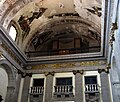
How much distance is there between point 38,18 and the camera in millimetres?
13711

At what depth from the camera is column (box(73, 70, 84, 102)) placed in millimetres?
11867

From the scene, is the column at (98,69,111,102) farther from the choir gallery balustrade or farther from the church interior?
the choir gallery balustrade

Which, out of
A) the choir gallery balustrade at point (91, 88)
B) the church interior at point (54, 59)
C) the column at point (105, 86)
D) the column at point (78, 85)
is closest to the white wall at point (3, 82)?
the church interior at point (54, 59)

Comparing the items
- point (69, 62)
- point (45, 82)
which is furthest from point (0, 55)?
point (69, 62)

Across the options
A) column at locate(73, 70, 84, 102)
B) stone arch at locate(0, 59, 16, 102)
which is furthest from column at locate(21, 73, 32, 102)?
column at locate(73, 70, 84, 102)

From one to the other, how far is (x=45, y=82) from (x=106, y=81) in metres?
4.07

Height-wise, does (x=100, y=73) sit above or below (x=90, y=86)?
above

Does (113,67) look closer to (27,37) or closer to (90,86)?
(90,86)

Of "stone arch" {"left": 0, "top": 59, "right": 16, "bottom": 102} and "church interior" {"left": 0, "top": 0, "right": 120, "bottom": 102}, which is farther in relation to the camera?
"stone arch" {"left": 0, "top": 59, "right": 16, "bottom": 102}

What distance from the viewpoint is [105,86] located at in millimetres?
11906

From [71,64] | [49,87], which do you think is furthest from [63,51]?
[49,87]

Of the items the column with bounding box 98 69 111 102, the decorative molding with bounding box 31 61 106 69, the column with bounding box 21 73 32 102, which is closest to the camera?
the column with bounding box 98 69 111 102

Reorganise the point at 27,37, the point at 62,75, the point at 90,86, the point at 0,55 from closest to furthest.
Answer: the point at 0,55, the point at 90,86, the point at 62,75, the point at 27,37

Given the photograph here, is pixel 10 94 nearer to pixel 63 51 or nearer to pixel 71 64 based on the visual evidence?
pixel 71 64
